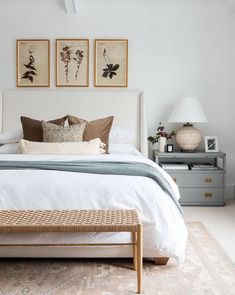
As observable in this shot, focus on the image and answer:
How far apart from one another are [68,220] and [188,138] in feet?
8.95

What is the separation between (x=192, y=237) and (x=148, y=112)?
201 centimetres

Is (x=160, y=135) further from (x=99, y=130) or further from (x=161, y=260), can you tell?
(x=161, y=260)

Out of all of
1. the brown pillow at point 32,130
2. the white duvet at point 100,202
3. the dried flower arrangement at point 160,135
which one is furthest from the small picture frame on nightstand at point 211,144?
the white duvet at point 100,202

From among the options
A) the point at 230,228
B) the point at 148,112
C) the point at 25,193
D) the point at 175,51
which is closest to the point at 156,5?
the point at 175,51

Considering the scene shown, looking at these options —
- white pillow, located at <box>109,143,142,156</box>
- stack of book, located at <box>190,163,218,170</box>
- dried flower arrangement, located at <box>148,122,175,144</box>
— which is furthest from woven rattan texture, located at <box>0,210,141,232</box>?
dried flower arrangement, located at <box>148,122,175,144</box>

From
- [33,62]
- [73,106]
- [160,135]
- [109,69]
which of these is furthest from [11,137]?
[160,135]

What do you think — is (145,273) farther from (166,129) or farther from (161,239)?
(166,129)

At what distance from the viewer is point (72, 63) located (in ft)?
16.8

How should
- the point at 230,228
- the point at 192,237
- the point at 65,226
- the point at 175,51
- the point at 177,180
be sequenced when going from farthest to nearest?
the point at 175,51 < the point at 177,180 < the point at 230,228 < the point at 192,237 < the point at 65,226

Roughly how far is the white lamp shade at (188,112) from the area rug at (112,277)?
200 centimetres

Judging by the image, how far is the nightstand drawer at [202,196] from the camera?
15.8ft

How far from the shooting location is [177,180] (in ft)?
15.8

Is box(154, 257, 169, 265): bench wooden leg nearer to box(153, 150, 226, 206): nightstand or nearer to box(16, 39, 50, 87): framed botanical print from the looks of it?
box(153, 150, 226, 206): nightstand

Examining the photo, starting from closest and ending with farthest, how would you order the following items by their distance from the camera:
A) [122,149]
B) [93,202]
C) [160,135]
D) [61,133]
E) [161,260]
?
[93,202]
[161,260]
[61,133]
[122,149]
[160,135]
